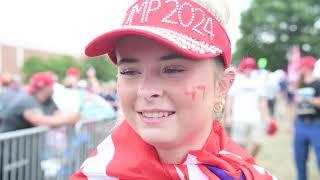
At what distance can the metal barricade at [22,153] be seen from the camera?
4.36 metres

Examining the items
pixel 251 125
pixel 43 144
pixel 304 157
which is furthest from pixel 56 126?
pixel 251 125

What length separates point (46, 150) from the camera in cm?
505

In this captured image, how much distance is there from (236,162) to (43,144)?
3.70 m

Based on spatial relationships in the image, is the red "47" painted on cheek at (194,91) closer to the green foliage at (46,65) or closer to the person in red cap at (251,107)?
the person in red cap at (251,107)

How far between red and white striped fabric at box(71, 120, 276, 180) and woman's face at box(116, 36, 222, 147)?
0.29 ft

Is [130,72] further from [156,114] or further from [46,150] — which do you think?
[46,150]

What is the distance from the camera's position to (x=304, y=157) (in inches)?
228

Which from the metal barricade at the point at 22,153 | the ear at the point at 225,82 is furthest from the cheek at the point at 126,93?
the metal barricade at the point at 22,153

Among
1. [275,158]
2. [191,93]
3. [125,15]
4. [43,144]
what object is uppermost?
[125,15]

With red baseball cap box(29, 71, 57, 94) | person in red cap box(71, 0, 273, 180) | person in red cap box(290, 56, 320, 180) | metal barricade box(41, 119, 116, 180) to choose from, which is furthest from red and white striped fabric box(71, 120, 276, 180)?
red baseball cap box(29, 71, 57, 94)

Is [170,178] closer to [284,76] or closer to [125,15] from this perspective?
[125,15]

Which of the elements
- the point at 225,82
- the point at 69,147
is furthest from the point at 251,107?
the point at 225,82

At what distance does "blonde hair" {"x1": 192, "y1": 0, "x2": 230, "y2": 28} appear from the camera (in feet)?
4.78

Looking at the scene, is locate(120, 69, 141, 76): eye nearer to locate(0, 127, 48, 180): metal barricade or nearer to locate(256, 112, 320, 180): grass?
locate(0, 127, 48, 180): metal barricade
